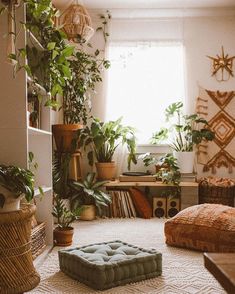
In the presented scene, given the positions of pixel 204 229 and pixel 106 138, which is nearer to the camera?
pixel 204 229

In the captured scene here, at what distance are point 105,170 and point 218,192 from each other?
1331mm

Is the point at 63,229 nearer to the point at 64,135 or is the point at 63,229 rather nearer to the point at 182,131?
the point at 64,135

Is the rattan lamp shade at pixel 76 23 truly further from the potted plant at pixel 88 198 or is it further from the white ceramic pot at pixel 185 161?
the white ceramic pot at pixel 185 161

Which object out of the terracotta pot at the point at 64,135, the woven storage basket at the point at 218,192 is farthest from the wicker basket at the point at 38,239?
the woven storage basket at the point at 218,192

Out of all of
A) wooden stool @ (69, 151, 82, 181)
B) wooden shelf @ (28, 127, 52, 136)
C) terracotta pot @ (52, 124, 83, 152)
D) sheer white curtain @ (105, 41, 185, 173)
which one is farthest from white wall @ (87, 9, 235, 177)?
wooden shelf @ (28, 127, 52, 136)

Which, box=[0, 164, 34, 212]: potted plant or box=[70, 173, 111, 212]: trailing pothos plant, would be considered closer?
box=[0, 164, 34, 212]: potted plant

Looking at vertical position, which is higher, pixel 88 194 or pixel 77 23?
pixel 77 23

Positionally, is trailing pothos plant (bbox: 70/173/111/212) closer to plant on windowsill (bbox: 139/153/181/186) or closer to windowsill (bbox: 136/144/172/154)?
plant on windowsill (bbox: 139/153/181/186)

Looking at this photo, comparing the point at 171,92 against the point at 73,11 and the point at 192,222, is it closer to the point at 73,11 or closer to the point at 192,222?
the point at 73,11

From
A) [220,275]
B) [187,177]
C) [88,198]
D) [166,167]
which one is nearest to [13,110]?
[220,275]

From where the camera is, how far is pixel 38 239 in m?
2.87

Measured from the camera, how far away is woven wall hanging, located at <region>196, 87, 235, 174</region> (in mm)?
4910

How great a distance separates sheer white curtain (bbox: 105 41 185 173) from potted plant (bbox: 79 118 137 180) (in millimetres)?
A: 373

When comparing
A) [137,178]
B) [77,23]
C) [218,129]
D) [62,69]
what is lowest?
[137,178]
